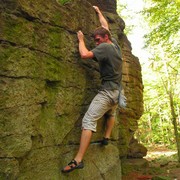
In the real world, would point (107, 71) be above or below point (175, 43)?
below

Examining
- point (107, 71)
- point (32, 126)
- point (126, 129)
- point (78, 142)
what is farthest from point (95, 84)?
point (126, 129)

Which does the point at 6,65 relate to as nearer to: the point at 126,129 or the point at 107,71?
the point at 107,71

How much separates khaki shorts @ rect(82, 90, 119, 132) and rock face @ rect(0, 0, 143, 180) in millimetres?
376

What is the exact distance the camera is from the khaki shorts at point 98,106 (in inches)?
211

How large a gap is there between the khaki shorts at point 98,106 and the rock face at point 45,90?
0.38 m

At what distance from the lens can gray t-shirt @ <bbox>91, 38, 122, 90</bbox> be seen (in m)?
5.58

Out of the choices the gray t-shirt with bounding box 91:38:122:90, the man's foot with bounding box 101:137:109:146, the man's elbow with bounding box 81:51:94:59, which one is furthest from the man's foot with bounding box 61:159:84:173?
the man's elbow with bounding box 81:51:94:59

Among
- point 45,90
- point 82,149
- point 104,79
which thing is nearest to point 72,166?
point 82,149

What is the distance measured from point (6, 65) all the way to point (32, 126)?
1.26m

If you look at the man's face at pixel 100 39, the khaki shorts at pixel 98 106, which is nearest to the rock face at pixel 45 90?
the khaki shorts at pixel 98 106

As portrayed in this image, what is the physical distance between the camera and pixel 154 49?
16.3 metres

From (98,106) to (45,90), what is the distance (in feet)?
4.40

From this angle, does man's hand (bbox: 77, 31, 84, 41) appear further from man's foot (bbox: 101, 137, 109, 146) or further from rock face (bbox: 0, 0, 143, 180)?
man's foot (bbox: 101, 137, 109, 146)

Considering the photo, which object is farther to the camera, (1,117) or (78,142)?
(78,142)
